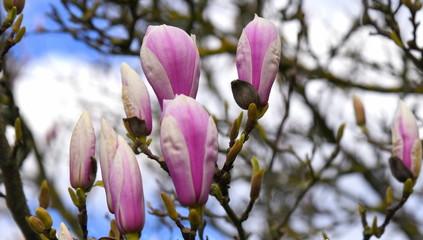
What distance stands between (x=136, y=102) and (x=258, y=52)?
0.69 ft

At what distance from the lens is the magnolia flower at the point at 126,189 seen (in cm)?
79

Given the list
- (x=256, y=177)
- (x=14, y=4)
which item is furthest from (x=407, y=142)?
(x=14, y=4)

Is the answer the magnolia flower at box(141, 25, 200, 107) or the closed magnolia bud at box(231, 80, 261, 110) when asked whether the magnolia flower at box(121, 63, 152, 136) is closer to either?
the magnolia flower at box(141, 25, 200, 107)

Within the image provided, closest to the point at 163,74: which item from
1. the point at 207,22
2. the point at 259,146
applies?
the point at 207,22

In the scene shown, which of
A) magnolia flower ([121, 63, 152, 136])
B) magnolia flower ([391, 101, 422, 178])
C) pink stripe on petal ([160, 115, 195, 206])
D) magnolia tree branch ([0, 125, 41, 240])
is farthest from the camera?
magnolia tree branch ([0, 125, 41, 240])

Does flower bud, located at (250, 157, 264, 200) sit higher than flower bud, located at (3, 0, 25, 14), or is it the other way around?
flower bud, located at (3, 0, 25, 14)

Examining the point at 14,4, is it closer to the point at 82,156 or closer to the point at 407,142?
the point at 82,156

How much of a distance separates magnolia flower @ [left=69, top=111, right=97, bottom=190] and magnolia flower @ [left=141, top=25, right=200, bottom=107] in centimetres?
14

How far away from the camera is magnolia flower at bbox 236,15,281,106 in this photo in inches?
35.8

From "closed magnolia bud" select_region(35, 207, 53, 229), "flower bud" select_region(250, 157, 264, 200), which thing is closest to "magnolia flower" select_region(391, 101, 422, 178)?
"flower bud" select_region(250, 157, 264, 200)

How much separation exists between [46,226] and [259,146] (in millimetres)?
2448

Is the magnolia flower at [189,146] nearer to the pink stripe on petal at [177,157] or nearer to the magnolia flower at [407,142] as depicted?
the pink stripe on petal at [177,157]

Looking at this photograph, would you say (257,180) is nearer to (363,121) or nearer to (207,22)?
(363,121)

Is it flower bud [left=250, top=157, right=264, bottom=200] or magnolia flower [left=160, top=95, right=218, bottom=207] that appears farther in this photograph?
flower bud [left=250, top=157, right=264, bottom=200]
